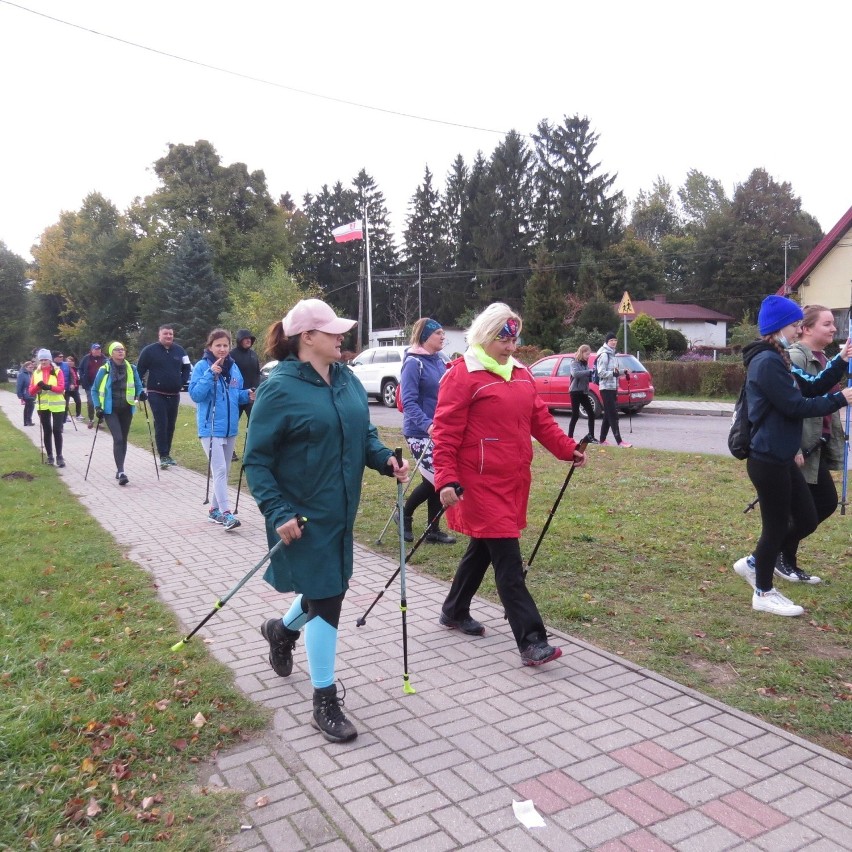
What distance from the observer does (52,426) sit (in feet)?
43.0

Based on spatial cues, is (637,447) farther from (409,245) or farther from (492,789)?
(409,245)

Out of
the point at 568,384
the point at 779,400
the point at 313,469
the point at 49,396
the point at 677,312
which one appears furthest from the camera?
the point at 677,312

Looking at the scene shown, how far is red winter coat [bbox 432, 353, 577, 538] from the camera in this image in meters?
4.40

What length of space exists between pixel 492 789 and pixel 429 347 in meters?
4.12

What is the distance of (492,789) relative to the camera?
127 inches

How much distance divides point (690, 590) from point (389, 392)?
2094 centimetres

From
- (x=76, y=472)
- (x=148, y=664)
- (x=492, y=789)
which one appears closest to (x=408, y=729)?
(x=492, y=789)

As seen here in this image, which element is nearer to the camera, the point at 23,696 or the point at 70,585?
the point at 23,696

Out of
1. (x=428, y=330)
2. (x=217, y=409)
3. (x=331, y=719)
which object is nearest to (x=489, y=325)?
(x=331, y=719)

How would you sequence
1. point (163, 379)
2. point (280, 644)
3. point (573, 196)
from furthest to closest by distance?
1. point (573, 196)
2. point (163, 379)
3. point (280, 644)

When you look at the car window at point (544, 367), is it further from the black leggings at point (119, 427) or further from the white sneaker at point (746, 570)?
the white sneaker at point (746, 570)

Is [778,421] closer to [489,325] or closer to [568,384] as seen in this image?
[489,325]

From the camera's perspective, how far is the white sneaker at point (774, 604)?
201 inches

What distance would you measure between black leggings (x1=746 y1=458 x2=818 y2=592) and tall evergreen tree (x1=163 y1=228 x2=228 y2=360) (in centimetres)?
4854
